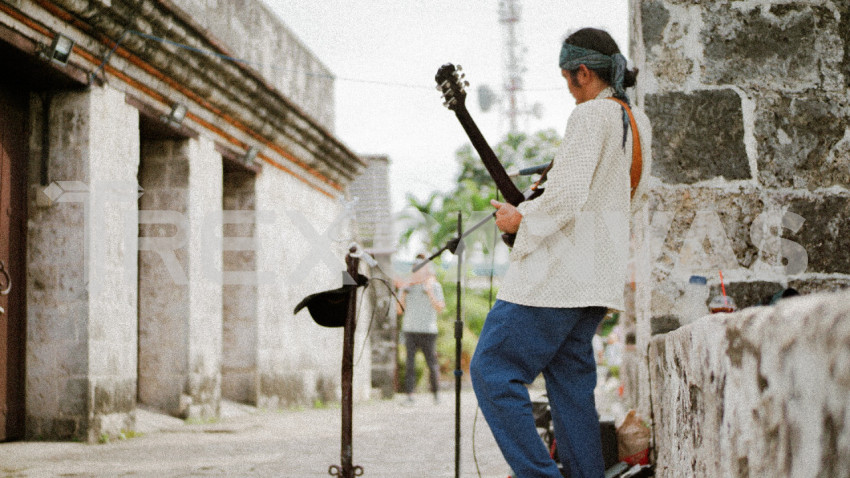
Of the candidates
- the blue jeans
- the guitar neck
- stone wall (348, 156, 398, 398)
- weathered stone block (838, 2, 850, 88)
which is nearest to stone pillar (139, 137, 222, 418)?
stone wall (348, 156, 398, 398)

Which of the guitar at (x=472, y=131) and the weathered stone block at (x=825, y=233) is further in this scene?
the weathered stone block at (x=825, y=233)

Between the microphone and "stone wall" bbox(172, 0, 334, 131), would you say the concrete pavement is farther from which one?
"stone wall" bbox(172, 0, 334, 131)

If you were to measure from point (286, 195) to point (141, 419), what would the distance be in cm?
391

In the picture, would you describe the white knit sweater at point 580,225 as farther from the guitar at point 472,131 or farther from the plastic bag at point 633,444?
the plastic bag at point 633,444

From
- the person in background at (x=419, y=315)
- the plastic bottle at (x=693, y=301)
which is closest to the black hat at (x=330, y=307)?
the plastic bottle at (x=693, y=301)

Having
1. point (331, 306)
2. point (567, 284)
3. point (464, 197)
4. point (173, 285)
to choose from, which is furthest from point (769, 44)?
point (464, 197)

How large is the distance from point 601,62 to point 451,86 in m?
0.53

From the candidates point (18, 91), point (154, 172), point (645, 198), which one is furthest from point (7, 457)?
point (645, 198)

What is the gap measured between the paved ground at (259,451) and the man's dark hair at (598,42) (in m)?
1.96

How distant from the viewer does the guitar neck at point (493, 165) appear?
294 centimetres

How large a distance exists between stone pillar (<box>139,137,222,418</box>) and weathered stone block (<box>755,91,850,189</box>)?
16.6ft

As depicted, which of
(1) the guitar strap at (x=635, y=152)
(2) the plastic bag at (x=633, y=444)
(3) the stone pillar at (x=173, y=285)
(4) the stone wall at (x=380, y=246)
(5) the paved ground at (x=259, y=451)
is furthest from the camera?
(4) the stone wall at (x=380, y=246)

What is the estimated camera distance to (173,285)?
7.19m

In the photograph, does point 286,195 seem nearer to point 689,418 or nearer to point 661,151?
point 661,151
